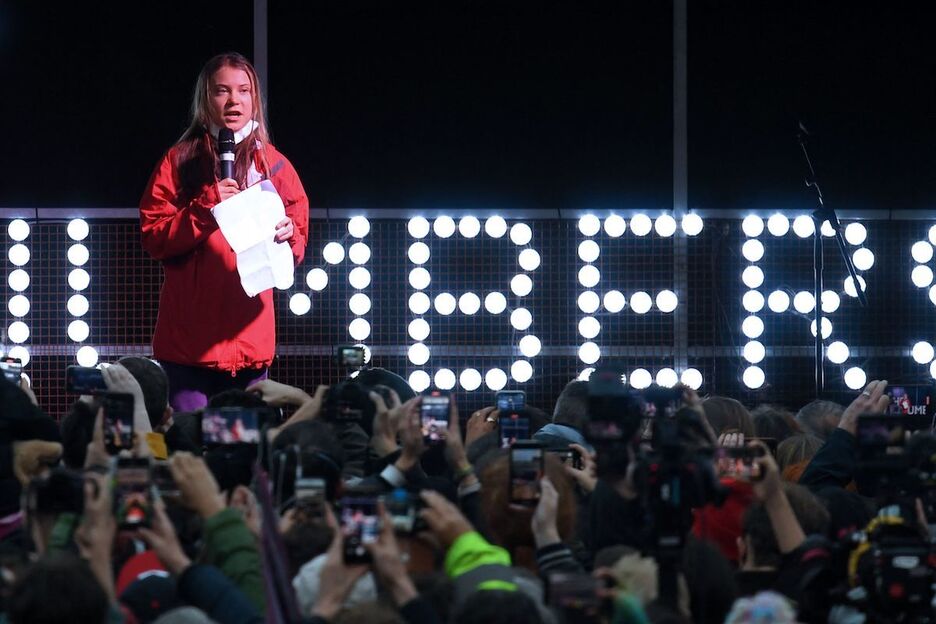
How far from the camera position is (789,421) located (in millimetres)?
6699

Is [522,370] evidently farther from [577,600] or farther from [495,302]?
[577,600]

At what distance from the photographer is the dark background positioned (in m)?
7.92

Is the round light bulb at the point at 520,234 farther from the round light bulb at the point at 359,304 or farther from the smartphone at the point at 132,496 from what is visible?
the smartphone at the point at 132,496

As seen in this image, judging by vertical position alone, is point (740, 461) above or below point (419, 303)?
below

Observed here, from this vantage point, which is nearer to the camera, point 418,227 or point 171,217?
point 171,217

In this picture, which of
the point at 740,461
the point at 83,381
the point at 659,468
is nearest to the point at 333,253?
the point at 83,381

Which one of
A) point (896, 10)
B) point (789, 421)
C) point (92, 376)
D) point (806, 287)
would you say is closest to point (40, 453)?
point (92, 376)

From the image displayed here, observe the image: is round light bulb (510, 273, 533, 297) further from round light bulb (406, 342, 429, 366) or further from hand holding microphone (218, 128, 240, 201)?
hand holding microphone (218, 128, 240, 201)

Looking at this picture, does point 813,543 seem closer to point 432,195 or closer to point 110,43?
point 432,195

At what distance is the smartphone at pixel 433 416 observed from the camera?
15.7ft

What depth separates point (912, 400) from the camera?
6.14 meters

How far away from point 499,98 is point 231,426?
12.2 feet

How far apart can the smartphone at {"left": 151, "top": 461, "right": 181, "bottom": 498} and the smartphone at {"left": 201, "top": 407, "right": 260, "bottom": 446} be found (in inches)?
19.0

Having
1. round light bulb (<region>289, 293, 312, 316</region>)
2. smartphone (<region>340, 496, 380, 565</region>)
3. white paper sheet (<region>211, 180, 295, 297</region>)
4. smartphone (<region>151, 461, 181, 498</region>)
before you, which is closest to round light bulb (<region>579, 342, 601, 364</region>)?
round light bulb (<region>289, 293, 312, 316</region>)
